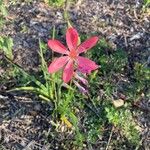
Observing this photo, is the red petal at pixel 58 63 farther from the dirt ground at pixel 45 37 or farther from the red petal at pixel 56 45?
the dirt ground at pixel 45 37

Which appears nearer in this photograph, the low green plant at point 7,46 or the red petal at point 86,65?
the red petal at point 86,65

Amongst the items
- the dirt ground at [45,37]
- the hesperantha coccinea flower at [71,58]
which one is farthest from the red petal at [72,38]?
the dirt ground at [45,37]

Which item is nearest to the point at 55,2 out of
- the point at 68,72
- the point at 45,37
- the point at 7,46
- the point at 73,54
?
the point at 45,37

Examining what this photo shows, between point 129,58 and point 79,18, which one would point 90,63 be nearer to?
point 129,58

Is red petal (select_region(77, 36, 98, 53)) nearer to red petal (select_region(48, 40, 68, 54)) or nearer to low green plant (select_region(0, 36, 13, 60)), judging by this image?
red petal (select_region(48, 40, 68, 54))

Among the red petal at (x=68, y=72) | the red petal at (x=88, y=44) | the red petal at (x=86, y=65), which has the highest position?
the red petal at (x=88, y=44)

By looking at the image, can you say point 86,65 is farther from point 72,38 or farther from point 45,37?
point 45,37

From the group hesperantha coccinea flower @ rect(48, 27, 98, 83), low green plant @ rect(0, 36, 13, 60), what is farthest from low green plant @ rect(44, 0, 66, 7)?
hesperantha coccinea flower @ rect(48, 27, 98, 83)
